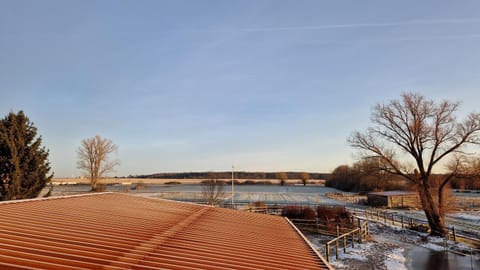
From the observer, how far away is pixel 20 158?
16.2m

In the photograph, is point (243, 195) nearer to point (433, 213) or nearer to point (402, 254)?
point (433, 213)

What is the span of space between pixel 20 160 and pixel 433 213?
24310 mm

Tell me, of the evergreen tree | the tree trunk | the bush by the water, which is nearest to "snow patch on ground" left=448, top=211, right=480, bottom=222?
the tree trunk

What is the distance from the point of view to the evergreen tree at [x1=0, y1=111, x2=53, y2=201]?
1546cm

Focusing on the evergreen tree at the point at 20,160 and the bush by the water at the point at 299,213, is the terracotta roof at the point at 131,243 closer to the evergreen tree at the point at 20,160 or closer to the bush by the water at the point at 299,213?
the evergreen tree at the point at 20,160

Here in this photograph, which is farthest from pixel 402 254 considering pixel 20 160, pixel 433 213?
pixel 20 160

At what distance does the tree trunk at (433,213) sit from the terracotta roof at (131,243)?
53.0ft

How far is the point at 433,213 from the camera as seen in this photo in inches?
832

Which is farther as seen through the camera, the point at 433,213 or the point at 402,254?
the point at 433,213

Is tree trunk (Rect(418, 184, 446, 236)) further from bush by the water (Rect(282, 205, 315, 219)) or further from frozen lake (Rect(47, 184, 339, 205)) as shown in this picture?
frozen lake (Rect(47, 184, 339, 205))

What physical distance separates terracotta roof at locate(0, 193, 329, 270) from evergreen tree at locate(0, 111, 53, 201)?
786cm

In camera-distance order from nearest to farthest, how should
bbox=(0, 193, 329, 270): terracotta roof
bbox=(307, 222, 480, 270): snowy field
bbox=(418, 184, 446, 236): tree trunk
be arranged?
bbox=(0, 193, 329, 270): terracotta roof → bbox=(307, 222, 480, 270): snowy field → bbox=(418, 184, 446, 236): tree trunk

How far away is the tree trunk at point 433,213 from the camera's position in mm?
20609

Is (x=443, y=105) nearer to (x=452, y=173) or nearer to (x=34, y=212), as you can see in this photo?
(x=452, y=173)
